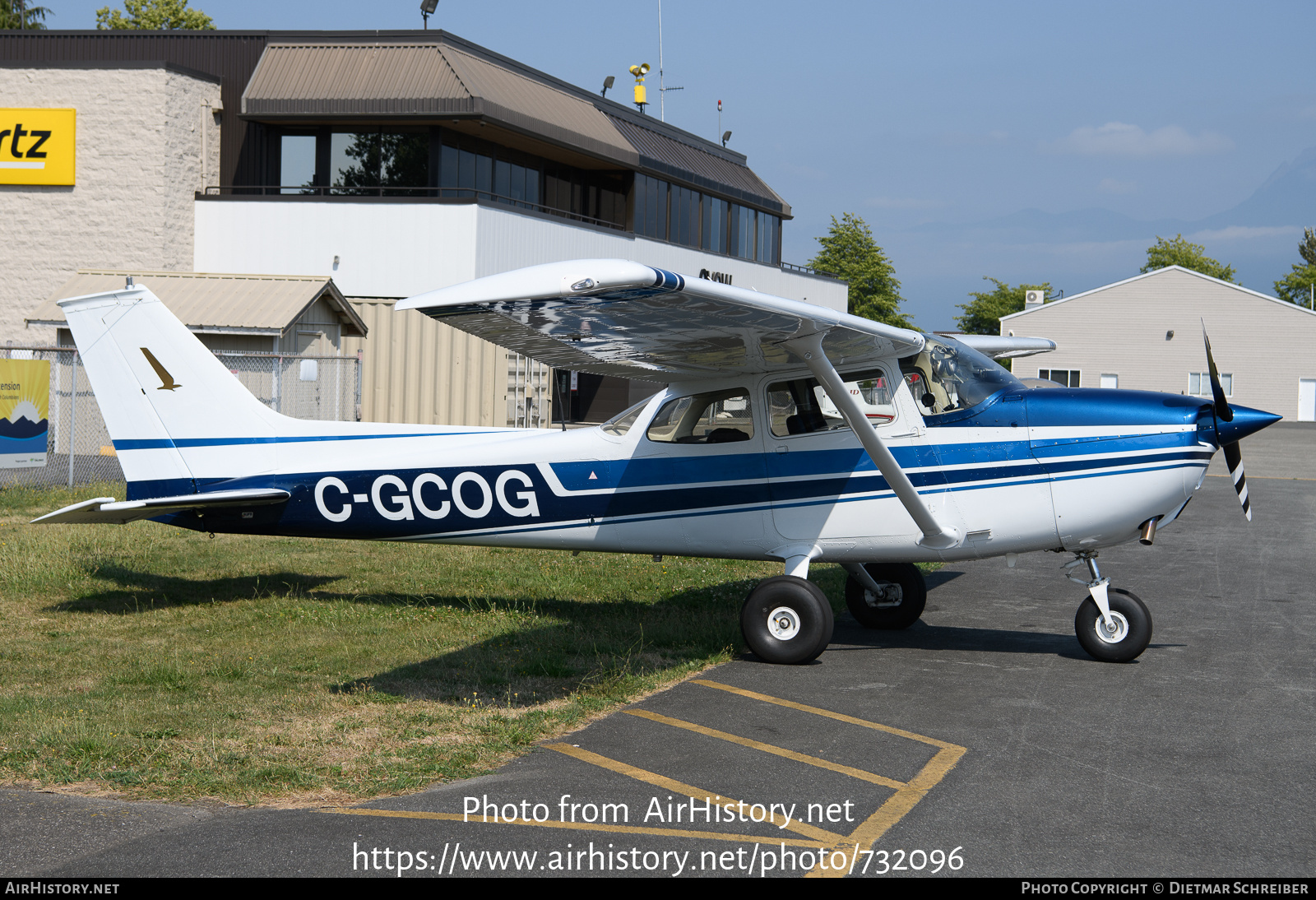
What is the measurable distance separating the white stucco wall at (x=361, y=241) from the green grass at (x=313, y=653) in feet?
38.9

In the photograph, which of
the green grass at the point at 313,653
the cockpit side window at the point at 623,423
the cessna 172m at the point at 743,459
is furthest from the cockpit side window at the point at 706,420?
the green grass at the point at 313,653

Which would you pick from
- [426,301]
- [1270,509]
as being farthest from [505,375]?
[426,301]

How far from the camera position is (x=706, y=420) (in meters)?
8.28

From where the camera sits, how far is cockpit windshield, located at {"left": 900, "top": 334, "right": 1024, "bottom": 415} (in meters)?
7.80

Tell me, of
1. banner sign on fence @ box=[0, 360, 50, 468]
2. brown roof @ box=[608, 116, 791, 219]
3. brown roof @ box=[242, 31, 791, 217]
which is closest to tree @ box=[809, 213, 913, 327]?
brown roof @ box=[608, 116, 791, 219]

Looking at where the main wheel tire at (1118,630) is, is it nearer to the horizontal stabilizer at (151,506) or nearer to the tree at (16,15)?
the horizontal stabilizer at (151,506)

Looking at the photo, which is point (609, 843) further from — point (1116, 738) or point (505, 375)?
point (505, 375)

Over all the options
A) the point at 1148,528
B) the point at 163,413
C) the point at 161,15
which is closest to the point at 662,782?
the point at 1148,528

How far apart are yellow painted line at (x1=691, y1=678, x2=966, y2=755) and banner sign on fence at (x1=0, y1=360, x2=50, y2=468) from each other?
12.1m

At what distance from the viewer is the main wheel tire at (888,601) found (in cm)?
896

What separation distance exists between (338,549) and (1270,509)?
16.6 metres

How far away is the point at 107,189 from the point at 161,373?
57.8ft

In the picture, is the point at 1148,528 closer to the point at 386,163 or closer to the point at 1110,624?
the point at 1110,624

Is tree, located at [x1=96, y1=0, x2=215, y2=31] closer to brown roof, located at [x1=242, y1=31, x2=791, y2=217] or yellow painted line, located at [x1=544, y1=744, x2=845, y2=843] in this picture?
brown roof, located at [x1=242, y1=31, x2=791, y2=217]
